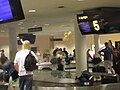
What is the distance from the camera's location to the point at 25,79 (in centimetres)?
746

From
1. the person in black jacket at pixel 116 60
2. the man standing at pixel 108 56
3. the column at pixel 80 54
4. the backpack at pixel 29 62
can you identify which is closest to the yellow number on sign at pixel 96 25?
the man standing at pixel 108 56

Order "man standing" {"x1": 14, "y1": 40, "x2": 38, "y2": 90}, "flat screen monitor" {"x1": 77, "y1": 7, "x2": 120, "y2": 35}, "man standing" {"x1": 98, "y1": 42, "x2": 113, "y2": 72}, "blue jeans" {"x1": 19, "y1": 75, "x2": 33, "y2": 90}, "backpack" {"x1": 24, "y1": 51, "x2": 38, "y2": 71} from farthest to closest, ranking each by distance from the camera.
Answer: "man standing" {"x1": 98, "y1": 42, "x2": 113, "y2": 72} → "flat screen monitor" {"x1": 77, "y1": 7, "x2": 120, "y2": 35} → "blue jeans" {"x1": 19, "y1": 75, "x2": 33, "y2": 90} → "man standing" {"x1": 14, "y1": 40, "x2": 38, "y2": 90} → "backpack" {"x1": 24, "y1": 51, "x2": 38, "y2": 71}

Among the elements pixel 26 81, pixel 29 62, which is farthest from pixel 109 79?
pixel 29 62

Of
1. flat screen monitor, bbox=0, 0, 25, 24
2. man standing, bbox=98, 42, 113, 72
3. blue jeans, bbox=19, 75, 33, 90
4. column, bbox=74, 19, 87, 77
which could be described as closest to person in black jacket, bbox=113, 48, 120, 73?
man standing, bbox=98, 42, 113, 72

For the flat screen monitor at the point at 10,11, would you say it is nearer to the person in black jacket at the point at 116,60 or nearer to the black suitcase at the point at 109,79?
the black suitcase at the point at 109,79

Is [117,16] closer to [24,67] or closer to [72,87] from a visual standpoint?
[72,87]

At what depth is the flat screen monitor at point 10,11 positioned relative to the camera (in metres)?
3.01

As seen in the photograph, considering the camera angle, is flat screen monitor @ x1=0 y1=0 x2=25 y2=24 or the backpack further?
the backpack

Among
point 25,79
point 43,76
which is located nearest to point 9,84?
point 43,76

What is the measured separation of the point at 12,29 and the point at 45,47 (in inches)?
530

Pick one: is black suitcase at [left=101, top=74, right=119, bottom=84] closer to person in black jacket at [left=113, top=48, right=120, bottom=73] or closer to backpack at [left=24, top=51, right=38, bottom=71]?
person in black jacket at [left=113, top=48, right=120, bottom=73]

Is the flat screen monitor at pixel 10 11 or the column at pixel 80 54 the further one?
the column at pixel 80 54

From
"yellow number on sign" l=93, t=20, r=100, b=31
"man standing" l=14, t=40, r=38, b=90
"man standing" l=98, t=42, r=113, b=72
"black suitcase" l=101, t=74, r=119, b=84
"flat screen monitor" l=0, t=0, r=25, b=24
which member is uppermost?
"flat screen monitor" l=0, t=0, r=25, b=24

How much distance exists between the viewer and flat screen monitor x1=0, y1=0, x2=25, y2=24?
3.01m
